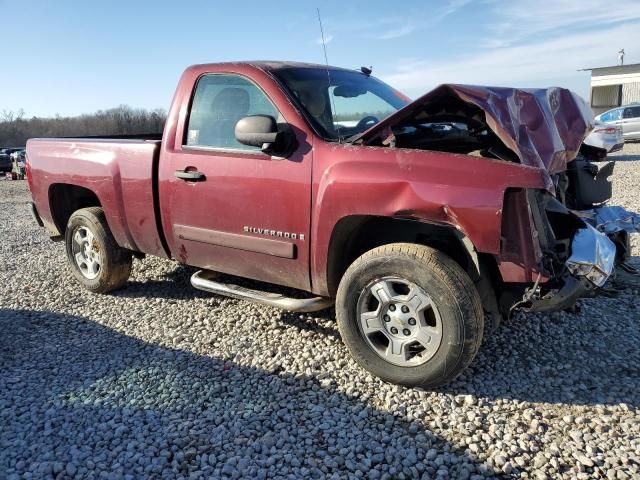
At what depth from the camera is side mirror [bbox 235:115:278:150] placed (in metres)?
3.46

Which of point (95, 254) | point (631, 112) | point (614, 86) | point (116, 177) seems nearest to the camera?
point (116, 177)

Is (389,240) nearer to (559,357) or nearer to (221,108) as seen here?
(559,357)

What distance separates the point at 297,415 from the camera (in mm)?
3027

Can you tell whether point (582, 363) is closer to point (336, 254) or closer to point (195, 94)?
point (336, 254)

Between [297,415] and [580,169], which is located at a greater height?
[580,169]

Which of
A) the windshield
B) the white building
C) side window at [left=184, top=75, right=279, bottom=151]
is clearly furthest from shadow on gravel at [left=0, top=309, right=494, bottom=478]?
the white building

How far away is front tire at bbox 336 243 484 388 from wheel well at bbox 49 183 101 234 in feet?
10.9

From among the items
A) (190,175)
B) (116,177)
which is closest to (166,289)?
(116,177)

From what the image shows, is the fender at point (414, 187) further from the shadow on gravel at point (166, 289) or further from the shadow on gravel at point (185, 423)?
the shadow on gravel at point (166, 289)

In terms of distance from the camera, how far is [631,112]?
20.9 m

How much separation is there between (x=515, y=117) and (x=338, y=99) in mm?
1413

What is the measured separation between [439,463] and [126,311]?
10.4ft

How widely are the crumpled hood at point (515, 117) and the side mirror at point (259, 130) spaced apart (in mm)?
556

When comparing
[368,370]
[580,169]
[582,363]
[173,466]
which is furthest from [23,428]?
[580,169]
